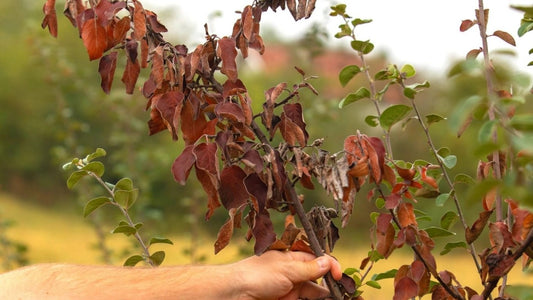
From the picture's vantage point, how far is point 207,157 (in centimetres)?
103

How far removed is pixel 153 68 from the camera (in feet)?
3.56

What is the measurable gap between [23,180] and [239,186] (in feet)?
34.0

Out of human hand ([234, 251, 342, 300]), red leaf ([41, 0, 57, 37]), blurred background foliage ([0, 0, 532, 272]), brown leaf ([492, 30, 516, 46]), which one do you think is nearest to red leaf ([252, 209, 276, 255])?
human hand ([234, 251, 342, 300])

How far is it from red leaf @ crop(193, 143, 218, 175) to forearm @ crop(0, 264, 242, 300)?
0.58ft

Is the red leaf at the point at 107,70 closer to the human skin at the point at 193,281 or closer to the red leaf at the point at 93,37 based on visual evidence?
the red leaf at the point at 93,37

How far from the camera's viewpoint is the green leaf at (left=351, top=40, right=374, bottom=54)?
1.26 metres

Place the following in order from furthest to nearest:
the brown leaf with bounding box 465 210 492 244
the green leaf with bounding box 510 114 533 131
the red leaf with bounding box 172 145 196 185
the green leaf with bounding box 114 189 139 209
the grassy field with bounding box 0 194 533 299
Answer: the grassy field with bounding box 0 194 533 299 → the green leaf with bounding box 114 189 139 209 → the brown leaf with bounding box 465 210 492 244 → the red leaf with bounding box 172 145 196 185 → the green leaf with bounding box 510 114 533 131

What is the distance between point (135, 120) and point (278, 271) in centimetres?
336

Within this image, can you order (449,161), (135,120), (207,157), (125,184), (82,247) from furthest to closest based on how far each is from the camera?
(82,247) → (135,120) → (125,184) → (449,161) → (207,157)

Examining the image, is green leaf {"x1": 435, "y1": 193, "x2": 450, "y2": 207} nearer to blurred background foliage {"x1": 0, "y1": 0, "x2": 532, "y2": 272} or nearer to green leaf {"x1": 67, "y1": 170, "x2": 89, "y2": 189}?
blurred background foliage {"x1": 0, "y1": 0, "x2": 532, "y2": 272}

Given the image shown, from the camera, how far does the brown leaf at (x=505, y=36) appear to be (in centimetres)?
130

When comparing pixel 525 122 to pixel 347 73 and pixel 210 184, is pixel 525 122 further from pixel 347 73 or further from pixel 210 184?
pixel 347 73

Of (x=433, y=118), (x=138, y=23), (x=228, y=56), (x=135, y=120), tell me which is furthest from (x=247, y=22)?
(x=135, y=120)

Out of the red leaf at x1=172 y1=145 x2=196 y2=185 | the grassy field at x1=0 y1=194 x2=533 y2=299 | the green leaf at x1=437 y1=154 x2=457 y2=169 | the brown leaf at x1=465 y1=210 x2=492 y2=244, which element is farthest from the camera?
the grassy field at x1=0 y1=194 x2=533 y2=299
